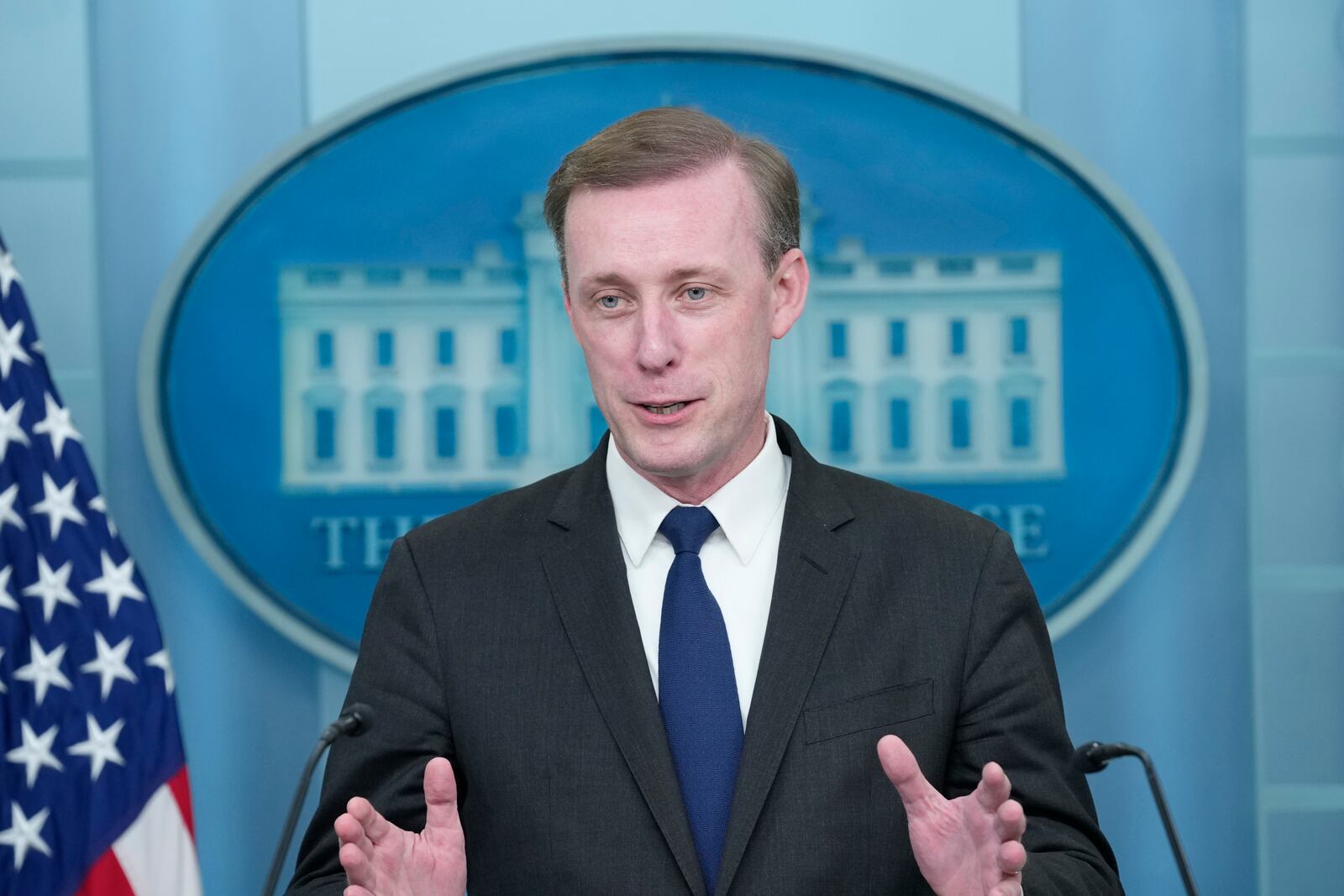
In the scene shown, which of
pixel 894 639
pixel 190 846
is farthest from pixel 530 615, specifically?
pixel 190 846

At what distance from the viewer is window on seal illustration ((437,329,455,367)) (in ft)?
9.53

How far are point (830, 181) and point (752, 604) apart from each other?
1.45m

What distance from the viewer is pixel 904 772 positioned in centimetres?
134

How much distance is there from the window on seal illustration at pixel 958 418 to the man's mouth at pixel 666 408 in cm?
136

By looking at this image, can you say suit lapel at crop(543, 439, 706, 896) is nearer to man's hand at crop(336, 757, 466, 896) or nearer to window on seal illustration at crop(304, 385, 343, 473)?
man's hand at crop(336, 757, 466, 896)

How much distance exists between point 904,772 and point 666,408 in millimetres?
540

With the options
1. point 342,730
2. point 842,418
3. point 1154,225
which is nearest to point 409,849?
point 342,730

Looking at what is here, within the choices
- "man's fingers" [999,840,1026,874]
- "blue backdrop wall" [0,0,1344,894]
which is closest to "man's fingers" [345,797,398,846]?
"man's fingers" [999,840,1026,874]

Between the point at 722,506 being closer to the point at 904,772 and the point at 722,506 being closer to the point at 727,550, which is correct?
the point at 727,550

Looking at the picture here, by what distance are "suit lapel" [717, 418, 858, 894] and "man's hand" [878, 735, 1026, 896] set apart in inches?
7.3

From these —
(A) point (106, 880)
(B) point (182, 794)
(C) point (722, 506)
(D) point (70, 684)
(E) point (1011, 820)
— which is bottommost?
(A) point (106, 880)

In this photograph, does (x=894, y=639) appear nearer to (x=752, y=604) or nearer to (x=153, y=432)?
(x=752, y=604)

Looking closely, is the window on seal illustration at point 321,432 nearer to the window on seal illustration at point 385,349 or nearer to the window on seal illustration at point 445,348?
the window on seal illustration at point 385,349

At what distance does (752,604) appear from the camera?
65.8 inches
